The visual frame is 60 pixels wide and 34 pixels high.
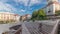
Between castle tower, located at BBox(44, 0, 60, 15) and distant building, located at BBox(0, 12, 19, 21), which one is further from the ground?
castle tower, located at BBox(44, 0, 60, 15)

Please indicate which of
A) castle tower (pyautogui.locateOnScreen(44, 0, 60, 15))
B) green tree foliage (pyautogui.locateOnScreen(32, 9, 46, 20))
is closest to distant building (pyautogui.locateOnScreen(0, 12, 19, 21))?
green tree foliage (pyautogui.locateOnScreen(32, 9, 46, 20))

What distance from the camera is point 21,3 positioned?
3068 mm

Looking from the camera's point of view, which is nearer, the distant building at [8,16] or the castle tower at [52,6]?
the castle tower at [52,6]

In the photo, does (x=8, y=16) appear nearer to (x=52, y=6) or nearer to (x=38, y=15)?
(x=38, y=15)

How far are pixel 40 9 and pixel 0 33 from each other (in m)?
0.90

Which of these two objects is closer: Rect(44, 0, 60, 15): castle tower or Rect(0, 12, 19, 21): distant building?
Rect(44, 0, 60, 15): castle tower

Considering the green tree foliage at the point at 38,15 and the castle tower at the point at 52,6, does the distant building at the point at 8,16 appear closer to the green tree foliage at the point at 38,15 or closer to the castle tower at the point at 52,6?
the green tree foliage at the point at 38,15

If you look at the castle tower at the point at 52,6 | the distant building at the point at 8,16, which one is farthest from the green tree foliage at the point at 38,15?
the distant building at the point at 8,16

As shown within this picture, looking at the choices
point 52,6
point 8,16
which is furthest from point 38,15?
point 8,16

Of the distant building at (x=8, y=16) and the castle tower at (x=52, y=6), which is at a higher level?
the castle tower at (x=52, y=6)

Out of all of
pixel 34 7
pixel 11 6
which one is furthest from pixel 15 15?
pixel 34 7

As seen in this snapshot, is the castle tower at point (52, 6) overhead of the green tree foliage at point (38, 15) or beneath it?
overhead

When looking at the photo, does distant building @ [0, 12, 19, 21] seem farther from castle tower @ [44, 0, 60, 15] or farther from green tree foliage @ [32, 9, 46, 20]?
castle tower @ [44, 0, 60, 15]

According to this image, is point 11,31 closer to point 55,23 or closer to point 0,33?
point 0,33
